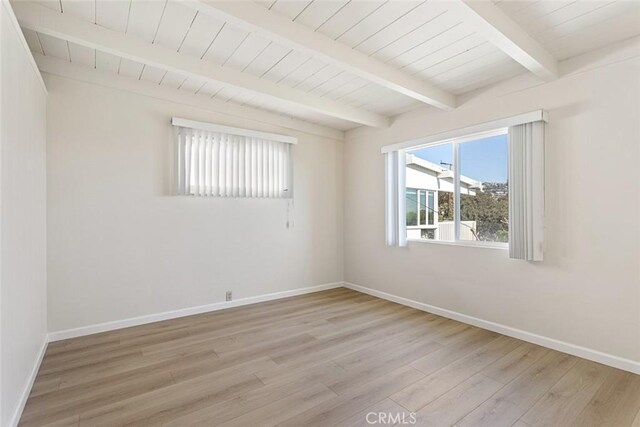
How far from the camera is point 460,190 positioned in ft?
11.5

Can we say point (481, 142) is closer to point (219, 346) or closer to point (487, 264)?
point (487, 264)

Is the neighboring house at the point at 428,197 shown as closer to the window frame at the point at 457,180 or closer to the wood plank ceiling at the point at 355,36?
the window frame at the point at 457,180

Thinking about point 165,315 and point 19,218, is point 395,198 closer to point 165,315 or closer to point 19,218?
point 165,315

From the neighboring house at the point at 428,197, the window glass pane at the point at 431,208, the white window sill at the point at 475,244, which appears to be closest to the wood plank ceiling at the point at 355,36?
the neighboring house at the point at 428,197

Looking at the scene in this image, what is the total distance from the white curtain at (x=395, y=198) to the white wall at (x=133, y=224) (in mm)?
1445

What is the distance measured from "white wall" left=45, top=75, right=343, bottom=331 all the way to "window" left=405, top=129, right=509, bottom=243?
1.84 metres

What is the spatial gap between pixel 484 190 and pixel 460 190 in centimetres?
27

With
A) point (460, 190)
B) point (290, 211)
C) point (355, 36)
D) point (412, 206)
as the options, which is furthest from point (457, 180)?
point (290, 211)

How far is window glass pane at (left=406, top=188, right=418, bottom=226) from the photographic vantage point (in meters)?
4.06

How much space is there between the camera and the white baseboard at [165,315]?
2.87 m

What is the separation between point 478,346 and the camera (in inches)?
108

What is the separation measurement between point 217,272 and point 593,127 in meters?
3.94

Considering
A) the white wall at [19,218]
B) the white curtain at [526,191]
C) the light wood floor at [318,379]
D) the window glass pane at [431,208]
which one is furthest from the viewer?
the window glass pane at [431,208]

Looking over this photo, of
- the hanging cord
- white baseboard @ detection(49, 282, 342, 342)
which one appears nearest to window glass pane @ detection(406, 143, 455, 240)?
the hanging cord
